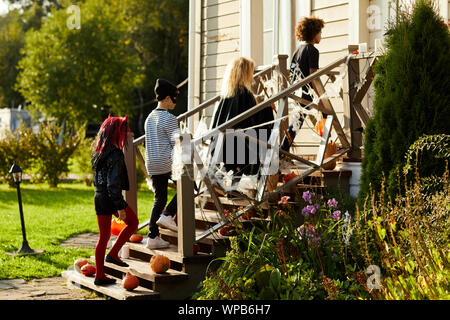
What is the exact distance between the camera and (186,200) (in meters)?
5.01

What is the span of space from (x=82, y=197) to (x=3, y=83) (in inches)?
972

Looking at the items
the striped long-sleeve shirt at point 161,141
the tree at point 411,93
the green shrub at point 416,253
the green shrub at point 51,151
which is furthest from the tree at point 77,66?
the green shrub at point 416,253

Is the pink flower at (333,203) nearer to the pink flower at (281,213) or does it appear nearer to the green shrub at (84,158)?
the pink flower at (281,213)

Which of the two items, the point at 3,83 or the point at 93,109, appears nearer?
the point at 93,109

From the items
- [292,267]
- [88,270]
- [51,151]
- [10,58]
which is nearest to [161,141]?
[88,270]

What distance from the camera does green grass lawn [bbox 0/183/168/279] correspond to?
22.6ft

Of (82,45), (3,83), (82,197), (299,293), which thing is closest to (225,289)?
(299,293)

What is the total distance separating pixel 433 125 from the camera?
459cm

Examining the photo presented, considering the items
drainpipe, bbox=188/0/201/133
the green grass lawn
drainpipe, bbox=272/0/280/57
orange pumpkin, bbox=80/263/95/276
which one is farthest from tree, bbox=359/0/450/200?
drainpipe, bbox=188/0/201/133

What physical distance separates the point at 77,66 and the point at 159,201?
2044 centimetres

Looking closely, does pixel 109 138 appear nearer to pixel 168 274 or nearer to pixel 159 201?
pixel 159 201

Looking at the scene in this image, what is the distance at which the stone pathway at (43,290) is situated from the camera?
547 cm

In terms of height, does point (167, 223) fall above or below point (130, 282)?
above
